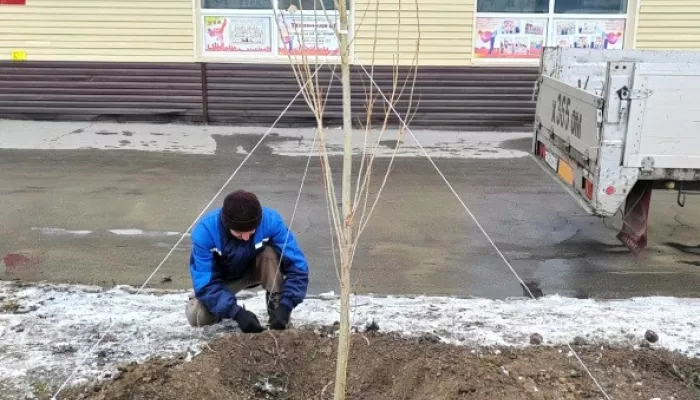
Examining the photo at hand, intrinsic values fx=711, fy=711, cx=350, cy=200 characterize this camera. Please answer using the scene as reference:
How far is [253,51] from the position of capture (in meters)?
12.8

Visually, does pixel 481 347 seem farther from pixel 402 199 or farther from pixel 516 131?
pixel 516 131

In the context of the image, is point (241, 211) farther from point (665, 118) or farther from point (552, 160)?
point (552, 160)

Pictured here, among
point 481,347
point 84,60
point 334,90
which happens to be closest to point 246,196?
point 481,347

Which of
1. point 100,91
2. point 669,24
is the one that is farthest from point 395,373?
point 669,24

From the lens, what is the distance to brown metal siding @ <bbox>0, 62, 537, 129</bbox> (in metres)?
12.5

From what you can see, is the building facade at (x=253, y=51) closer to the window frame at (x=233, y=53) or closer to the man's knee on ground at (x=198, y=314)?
the window frame at (x=233, y=53)

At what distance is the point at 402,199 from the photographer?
8.50 m

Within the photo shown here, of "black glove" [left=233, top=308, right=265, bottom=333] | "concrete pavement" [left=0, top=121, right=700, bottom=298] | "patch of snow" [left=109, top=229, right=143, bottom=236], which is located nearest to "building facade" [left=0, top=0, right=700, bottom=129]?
"concrete pavement" [left=0, top=121, right=700, bottom=298]

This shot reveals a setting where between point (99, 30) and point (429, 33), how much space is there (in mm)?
5730

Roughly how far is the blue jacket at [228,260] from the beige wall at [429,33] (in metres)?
8.14

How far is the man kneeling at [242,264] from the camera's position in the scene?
4.15 metres

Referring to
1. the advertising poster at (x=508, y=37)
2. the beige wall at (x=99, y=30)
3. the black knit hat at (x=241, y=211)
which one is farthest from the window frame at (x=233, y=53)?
the black knit hat at (x=241, y=211)

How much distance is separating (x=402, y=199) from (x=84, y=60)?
7.07 m

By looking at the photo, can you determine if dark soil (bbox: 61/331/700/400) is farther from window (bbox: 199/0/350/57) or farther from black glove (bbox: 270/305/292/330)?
window (bbox: 199/0/350/57)
